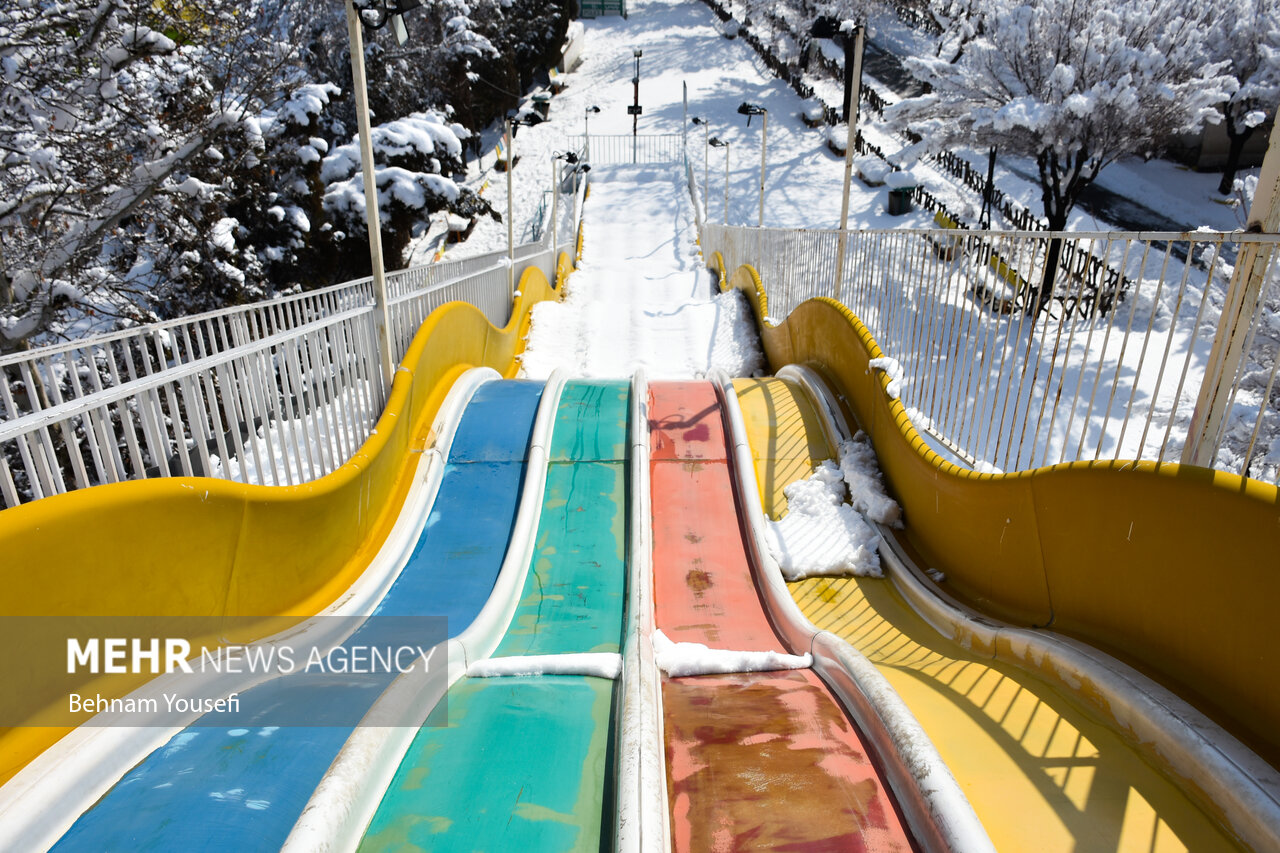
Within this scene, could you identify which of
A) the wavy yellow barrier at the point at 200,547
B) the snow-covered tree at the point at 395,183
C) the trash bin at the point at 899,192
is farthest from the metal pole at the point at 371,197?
the trash bin at the point at 899,192

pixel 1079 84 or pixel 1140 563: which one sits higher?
pixel 1079 84

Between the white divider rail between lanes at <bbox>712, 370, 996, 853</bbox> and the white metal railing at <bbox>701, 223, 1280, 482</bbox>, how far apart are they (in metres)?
1.45

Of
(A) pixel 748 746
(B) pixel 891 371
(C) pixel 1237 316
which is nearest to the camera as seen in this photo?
(C) pixel 1237 316

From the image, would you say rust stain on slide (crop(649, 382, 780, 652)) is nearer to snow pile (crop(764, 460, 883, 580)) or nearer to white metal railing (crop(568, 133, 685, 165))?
snow pile (crop(764, 460, 883, 580))

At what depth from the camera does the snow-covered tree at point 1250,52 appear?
70.5ft

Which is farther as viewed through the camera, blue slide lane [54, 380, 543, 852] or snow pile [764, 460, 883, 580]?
snow pile [764, 460, 883, 580]

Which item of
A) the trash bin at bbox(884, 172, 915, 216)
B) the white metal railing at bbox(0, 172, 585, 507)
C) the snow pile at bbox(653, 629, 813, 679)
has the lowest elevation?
the trash bin at bbox(884, 172, 915, 216)

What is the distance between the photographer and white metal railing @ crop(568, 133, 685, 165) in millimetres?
32812

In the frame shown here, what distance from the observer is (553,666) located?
3537 millimetres

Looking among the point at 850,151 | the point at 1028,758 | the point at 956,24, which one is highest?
the point at 956,24

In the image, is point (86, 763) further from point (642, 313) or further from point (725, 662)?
point (642, 313)

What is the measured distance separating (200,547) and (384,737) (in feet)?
4.43

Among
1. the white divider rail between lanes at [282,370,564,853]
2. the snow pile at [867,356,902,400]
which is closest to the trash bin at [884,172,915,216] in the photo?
the snow pile at [867,356,902,400]

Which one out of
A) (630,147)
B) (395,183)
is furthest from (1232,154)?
(395,183)
